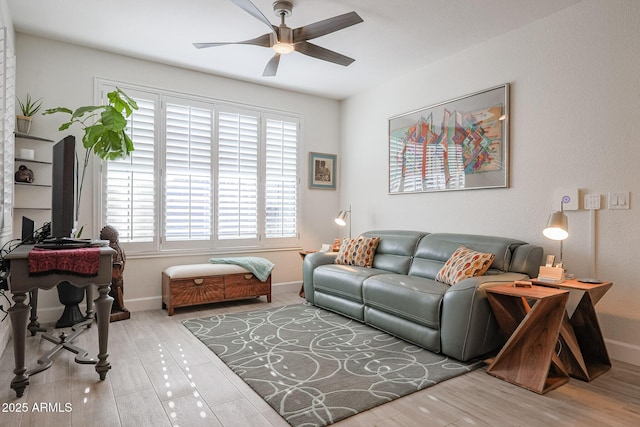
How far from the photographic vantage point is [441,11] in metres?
3.11

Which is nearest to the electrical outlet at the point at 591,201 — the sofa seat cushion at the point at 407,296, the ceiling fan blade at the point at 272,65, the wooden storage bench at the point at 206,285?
the sofa seat cushion at the point at 407,296

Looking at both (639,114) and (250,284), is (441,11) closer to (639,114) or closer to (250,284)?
(639,114)

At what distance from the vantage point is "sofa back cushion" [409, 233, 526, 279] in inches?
124

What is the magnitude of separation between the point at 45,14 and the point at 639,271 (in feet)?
17.0

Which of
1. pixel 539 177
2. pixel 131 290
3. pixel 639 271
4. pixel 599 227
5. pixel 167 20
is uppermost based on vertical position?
pixel 167 20

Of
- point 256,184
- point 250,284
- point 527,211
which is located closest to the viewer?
point 527,211

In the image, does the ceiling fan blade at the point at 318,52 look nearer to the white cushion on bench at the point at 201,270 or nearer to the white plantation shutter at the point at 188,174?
the white plantation shutter at the point at 188,174

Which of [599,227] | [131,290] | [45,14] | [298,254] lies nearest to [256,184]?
[298,254]

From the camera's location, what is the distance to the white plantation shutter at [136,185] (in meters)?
3.99

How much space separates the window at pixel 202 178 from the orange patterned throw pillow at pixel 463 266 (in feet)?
8.30

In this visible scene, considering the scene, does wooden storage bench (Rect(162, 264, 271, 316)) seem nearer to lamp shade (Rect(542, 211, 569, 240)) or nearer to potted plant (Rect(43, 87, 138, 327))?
potted plant (Rect(43, 87, 138, 327))

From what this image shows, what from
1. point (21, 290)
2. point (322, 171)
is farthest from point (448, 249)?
point (21, 290)

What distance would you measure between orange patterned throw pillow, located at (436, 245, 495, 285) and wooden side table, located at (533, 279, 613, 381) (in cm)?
40

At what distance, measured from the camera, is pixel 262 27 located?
340cm
